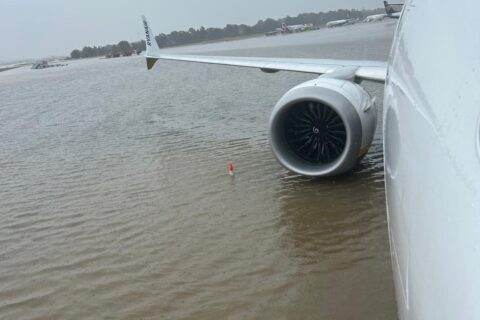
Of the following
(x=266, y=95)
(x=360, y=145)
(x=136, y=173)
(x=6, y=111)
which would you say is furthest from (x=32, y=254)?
(x=6, y=111)

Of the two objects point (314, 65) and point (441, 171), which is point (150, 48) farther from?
point (441, 171)

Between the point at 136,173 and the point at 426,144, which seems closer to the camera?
the point at 426,144

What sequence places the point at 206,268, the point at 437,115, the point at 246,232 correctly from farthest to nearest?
the point at 246,232 < the point at 206,268 < the point at 437,115

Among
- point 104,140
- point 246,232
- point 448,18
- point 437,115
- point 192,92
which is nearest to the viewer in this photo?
point 437,115

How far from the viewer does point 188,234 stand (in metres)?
6.02

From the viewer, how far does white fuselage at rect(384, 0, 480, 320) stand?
4.52 feet

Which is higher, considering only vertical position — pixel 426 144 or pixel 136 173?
pixel 426 144

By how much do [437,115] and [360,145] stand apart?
4.72m

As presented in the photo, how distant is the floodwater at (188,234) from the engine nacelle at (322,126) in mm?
379

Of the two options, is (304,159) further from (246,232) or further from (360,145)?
(246,232)

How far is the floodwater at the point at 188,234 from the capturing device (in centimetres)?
453

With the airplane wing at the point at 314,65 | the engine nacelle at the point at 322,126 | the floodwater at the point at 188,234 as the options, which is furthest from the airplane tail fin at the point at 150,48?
the engine nacelle at the point at 322,126

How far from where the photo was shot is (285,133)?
23.2 feet

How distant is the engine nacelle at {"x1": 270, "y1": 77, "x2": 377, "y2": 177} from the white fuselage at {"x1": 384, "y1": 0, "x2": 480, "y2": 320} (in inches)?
153
